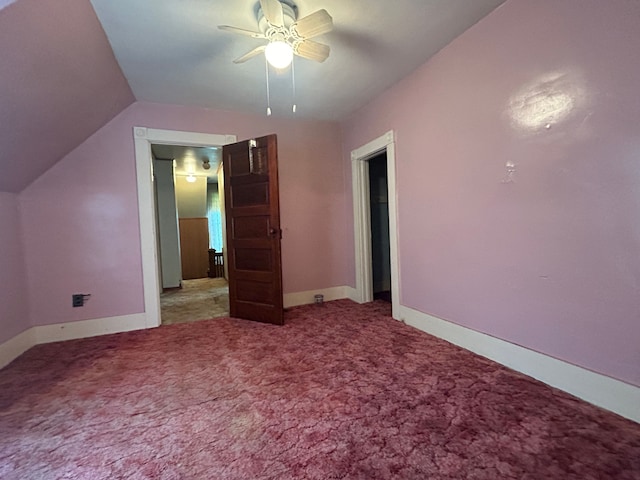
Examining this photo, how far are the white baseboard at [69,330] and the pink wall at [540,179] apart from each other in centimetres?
309

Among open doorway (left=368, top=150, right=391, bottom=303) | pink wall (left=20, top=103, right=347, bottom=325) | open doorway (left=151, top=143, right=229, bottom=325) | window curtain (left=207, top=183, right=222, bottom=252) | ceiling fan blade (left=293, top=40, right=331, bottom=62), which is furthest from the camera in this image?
window curtain (left=207, top=183, right=222, bottom=252)

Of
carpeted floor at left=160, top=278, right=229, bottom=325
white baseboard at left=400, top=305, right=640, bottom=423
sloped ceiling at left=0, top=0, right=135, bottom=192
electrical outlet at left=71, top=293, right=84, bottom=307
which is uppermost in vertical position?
sloped ceiling at left=0, top=0, right=135, bottom=192

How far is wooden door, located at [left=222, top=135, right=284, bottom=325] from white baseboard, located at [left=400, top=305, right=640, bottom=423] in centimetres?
169

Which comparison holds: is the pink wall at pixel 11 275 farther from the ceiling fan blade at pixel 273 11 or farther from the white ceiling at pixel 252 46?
the ceiling fan blade at pixel 273 11

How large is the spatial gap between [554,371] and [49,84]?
3.73 meters

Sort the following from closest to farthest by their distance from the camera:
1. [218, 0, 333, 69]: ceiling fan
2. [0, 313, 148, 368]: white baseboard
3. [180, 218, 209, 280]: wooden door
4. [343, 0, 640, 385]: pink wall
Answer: [343, 0, 640, 385]: pink wall < [218, 0, 333, 69]: ceiling fan < [0, 313, 148, 368]: white baseboard < [180, 218, 209, 280]: wooden door

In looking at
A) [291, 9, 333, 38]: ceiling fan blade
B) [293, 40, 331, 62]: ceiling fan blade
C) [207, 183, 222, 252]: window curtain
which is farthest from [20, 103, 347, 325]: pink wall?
[207, 183, 222, 252]: window curtain

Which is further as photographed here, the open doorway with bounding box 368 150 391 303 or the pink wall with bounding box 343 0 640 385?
the open doorway with bounding box 368 150 391 303

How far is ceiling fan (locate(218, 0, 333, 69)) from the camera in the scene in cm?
169

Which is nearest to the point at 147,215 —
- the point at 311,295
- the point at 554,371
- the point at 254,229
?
the point at 254,229

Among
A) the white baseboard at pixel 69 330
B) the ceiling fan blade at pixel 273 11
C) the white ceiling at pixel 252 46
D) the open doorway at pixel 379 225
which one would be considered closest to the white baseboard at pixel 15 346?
the white baseboard at pixel 69 330

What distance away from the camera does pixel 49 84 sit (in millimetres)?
1956

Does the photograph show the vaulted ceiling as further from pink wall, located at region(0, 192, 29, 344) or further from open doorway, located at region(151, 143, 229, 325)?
open doorway, located at region(151, 143, 229, 325)

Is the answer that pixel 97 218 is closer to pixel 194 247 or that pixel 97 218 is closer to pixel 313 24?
pixel 313 24
